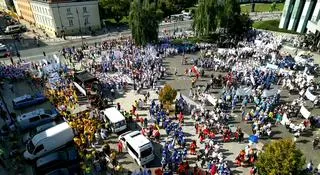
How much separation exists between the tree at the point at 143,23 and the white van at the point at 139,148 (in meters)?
27.9

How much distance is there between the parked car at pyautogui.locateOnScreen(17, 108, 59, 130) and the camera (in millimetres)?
28891

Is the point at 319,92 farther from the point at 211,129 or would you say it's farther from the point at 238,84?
the point at 211,129

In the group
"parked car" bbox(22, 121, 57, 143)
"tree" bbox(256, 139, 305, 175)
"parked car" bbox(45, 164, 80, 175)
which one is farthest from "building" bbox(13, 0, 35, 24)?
"tree" bbox(256, 139, 305, 175)

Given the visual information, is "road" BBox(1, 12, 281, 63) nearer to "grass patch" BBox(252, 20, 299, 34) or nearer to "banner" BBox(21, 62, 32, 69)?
"banner" BBox(21, 62, 32, 69)

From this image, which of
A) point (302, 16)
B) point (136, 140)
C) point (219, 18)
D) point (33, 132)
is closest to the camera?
point (136, 140)

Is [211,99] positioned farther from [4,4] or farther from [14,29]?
[4,4]

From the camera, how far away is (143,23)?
48688 mm

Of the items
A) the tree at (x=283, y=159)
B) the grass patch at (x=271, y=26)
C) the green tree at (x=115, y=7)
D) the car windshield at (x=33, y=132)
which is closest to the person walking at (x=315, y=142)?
the tree at (x=283, y=159)

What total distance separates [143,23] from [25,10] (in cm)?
4792

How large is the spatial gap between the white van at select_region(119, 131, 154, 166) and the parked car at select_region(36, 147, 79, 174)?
13.9 ft

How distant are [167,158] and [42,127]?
12.9 meters

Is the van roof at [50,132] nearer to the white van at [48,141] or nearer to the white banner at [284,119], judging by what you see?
the white van at [48,141]

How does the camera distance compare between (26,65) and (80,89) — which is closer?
(80,89)

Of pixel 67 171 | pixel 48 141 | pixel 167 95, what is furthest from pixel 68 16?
pixel 67 171
